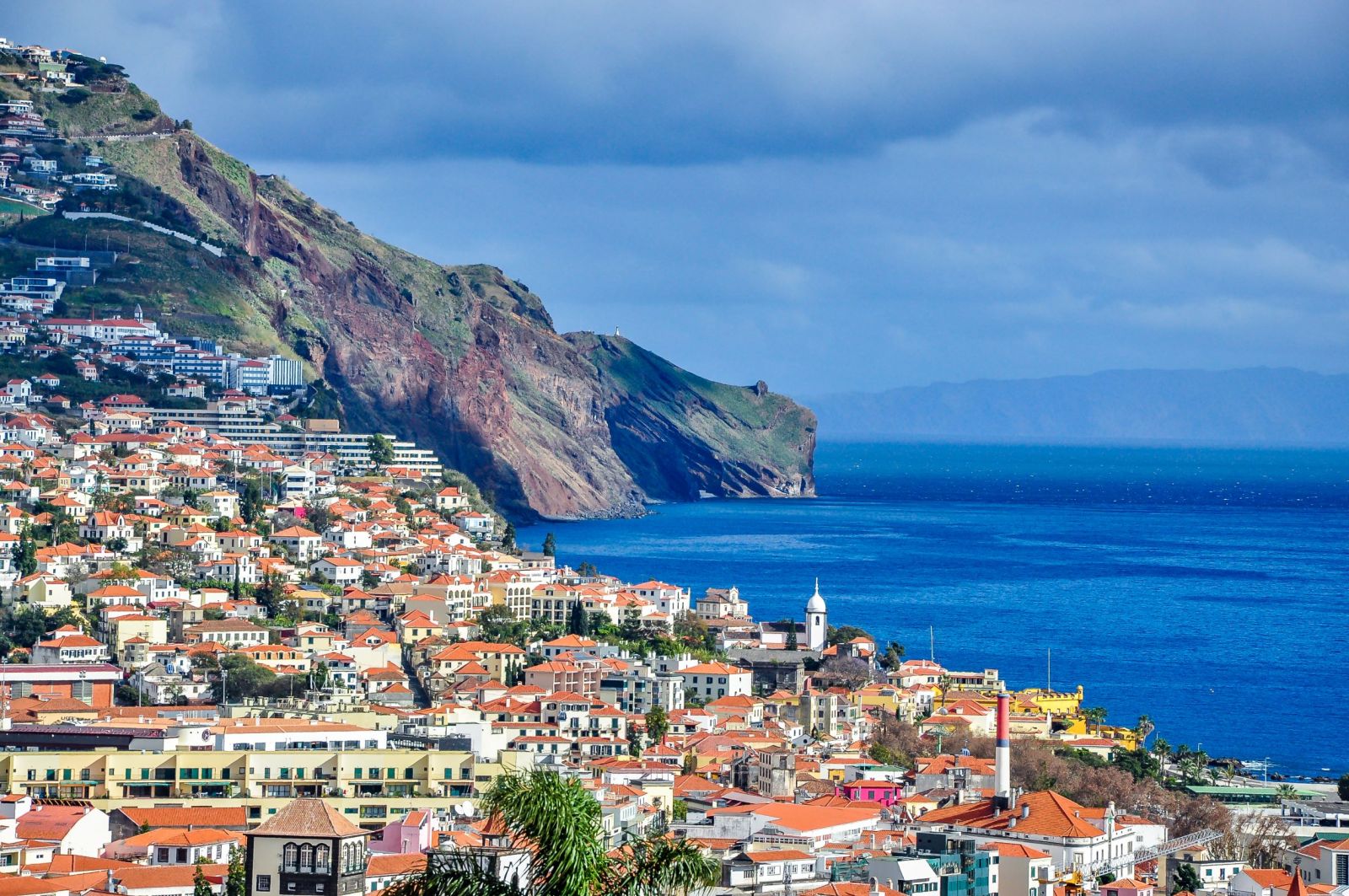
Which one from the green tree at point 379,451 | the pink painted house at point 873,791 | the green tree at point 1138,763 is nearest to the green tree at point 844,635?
the green tree at point 1138,763

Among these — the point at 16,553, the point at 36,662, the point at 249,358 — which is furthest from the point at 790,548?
the point at 36,662

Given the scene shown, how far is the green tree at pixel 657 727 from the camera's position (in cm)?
5741

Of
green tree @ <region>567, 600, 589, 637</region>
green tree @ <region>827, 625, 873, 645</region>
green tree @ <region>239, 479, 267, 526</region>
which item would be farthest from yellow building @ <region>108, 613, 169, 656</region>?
green tree @ <region>827, 625, 873, 645</region>

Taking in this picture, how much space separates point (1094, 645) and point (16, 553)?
4030 centimetres

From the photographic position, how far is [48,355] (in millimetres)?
115438

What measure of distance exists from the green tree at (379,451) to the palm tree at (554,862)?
93452 millimetres

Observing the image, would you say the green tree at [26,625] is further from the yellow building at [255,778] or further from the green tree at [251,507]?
the yellow building at [255,778]

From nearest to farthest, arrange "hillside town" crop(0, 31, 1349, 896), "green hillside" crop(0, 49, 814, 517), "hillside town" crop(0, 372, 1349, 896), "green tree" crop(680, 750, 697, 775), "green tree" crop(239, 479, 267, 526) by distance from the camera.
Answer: "hillside town" crop(0, 31, 1349, 896)
"hillside town" crop(0, 372, 1349, 896)
"green tree" crop(680, 750, 697, 775)
"green tree" crop(239, 479, 267, 526)
"green hillside" crop(0, 49, 814, 517)

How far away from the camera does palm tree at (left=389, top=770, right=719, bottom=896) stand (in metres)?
18.6

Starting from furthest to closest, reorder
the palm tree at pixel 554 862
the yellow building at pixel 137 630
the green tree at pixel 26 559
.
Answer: the green tree at pixel 26 559
the yellow building at pixel 137 630
the palm tree at pixel 554 862

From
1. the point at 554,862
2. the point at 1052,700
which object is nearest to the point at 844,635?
the point at 1052,700

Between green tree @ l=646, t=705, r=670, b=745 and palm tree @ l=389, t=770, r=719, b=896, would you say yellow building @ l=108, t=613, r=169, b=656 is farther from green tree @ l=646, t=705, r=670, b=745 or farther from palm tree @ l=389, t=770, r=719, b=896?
palm tree @ l=389, t=770, r=719, b=896

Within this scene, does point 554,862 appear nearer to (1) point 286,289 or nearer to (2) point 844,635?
(2) point 844,635

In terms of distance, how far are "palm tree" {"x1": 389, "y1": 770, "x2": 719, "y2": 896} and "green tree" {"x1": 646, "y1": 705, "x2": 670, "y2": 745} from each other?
37.8 m
